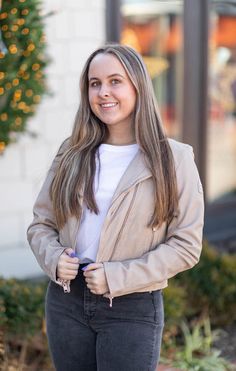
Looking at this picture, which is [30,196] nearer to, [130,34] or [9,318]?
[9,318]

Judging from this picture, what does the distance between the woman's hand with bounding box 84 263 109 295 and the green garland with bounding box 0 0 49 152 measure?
6.59 ft

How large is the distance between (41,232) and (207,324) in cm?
218

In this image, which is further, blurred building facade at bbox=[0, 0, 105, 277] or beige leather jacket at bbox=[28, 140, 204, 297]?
blurred building facade at bbox=[0, 0, 105, 277]

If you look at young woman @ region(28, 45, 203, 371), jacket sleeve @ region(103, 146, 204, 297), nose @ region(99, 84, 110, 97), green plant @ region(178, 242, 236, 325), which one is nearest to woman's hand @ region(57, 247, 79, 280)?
young woman @ region(28, 45, 203, 371)

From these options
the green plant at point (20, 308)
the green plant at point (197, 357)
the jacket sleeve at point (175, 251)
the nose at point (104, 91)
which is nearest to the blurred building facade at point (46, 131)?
the green plant at point (20, 308)

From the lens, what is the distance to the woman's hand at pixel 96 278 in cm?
201

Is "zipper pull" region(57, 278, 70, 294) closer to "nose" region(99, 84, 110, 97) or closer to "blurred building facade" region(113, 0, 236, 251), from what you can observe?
"nose" region(99, 84, 110, 97)

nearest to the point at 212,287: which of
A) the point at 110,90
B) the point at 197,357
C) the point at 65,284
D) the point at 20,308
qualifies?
the point at 197,357

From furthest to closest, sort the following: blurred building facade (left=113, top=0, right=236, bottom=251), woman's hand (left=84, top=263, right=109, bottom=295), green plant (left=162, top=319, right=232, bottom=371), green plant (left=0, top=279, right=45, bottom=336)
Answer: blurred building facade (left=113, top=0, right=236, bottom=251) → green plant (left=162, top=319, right=232, bottom=371) → green plant (left=0, top=279, right=45, bottom=336) → woman's hand (left=84, top=263, right=109, bottom=295)

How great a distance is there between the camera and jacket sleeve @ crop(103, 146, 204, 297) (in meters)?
2.04

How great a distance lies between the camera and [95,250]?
84.7 inches

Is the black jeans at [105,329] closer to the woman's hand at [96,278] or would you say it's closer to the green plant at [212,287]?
the woman's hand at [96,278]

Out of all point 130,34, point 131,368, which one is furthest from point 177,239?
point 130,34

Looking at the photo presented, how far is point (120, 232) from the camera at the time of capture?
211 centimetres
